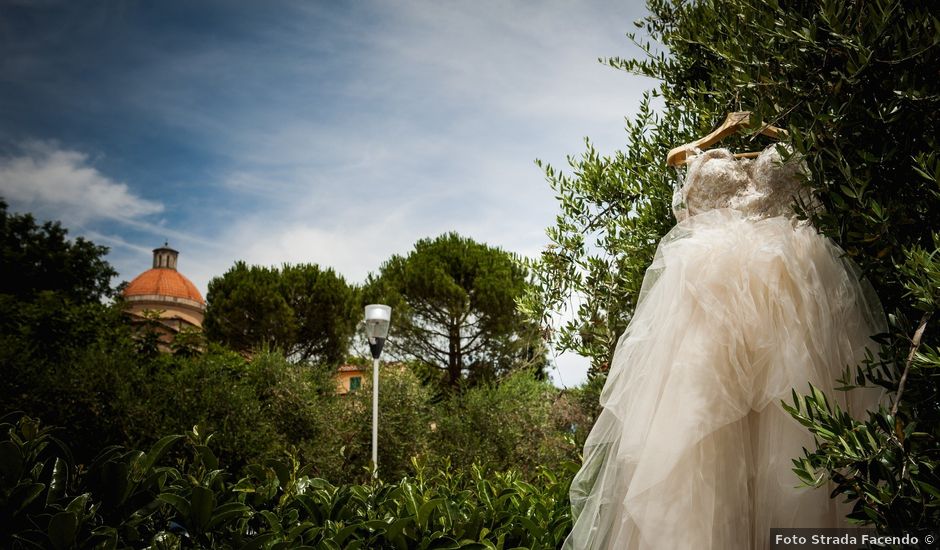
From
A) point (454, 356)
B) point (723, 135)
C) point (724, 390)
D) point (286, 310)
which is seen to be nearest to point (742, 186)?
point (723, 135)

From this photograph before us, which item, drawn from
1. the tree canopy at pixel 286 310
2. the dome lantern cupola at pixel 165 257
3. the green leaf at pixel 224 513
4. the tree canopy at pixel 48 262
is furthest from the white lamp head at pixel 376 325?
the dome lantern cupola at pixel 165 257

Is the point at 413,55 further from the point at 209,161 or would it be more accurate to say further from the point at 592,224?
the point at 209,161

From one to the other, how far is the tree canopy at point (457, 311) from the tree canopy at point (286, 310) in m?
1.57

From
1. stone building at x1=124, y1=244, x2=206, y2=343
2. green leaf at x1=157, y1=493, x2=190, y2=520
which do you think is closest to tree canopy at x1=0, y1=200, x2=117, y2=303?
stone building at x1=124, y1=244, x2=206, y2=343

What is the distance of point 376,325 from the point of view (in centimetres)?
638

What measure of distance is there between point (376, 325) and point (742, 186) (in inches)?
201

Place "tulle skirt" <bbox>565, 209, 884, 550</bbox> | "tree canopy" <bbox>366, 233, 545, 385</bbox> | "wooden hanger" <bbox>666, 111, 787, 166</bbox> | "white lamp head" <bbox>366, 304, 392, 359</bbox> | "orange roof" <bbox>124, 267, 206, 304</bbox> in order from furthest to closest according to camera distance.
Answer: "orange roof" <bbox>124, 267, 206, 304</bbox> → "tree canopy" <bbox>366, 233, 545, 385</bbox> → "white lamp head" <bbox>366, 304, 392, 359</bbox> → "wooden hanger" <bbox>666, 111, 787, 166</bbox> → "tulle skirt" <bbox>565, 209, 884, 550</bbox>

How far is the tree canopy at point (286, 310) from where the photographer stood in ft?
50.2

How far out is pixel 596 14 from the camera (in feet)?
9.62

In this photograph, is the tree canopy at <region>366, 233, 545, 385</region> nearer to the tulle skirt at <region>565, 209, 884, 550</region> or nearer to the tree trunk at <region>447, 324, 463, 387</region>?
the tree trunk at <region>447, 324, 463, 387</region>

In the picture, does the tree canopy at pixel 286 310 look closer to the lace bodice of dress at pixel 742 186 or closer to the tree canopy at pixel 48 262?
the tree canopy at pixel 48 262

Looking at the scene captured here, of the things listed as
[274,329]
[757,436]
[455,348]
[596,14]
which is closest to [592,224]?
[596,14]

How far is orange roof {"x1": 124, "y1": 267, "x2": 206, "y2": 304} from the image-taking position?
23.5 meters

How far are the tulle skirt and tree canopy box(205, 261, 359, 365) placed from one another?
1435cm
